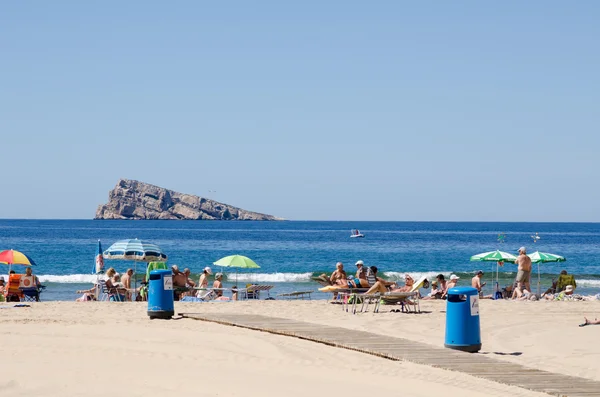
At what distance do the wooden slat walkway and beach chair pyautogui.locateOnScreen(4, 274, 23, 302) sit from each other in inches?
287

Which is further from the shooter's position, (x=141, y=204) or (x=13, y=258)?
(x=141, y=204)


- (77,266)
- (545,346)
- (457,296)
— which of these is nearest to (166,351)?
(457,296)

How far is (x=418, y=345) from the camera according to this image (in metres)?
10.9

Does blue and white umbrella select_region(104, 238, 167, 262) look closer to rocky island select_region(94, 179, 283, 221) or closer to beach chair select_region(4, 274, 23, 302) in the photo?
beach chair select_region(4, 274, 23, 302)

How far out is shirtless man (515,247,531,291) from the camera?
20312 mm

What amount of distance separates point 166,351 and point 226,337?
1.49m

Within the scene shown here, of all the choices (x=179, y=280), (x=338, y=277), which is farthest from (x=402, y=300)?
A: (x=179, y=280)

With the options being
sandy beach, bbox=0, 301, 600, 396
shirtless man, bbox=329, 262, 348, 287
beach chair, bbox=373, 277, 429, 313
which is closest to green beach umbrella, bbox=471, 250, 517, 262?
shirtless man, bbox=329, 262, 348, 287

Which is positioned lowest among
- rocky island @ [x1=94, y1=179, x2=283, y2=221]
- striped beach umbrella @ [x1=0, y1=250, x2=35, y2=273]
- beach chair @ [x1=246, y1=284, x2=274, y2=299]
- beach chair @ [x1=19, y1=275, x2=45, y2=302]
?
beach chair @ [x1=246, y1=284, x2=274, y2=299]

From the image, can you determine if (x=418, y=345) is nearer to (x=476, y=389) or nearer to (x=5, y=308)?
(x=476, y=389)

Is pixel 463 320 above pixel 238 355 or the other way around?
above

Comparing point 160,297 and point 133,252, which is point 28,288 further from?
point 160,297

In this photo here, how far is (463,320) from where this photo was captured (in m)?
10.8

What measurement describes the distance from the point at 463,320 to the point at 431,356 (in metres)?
0.97
